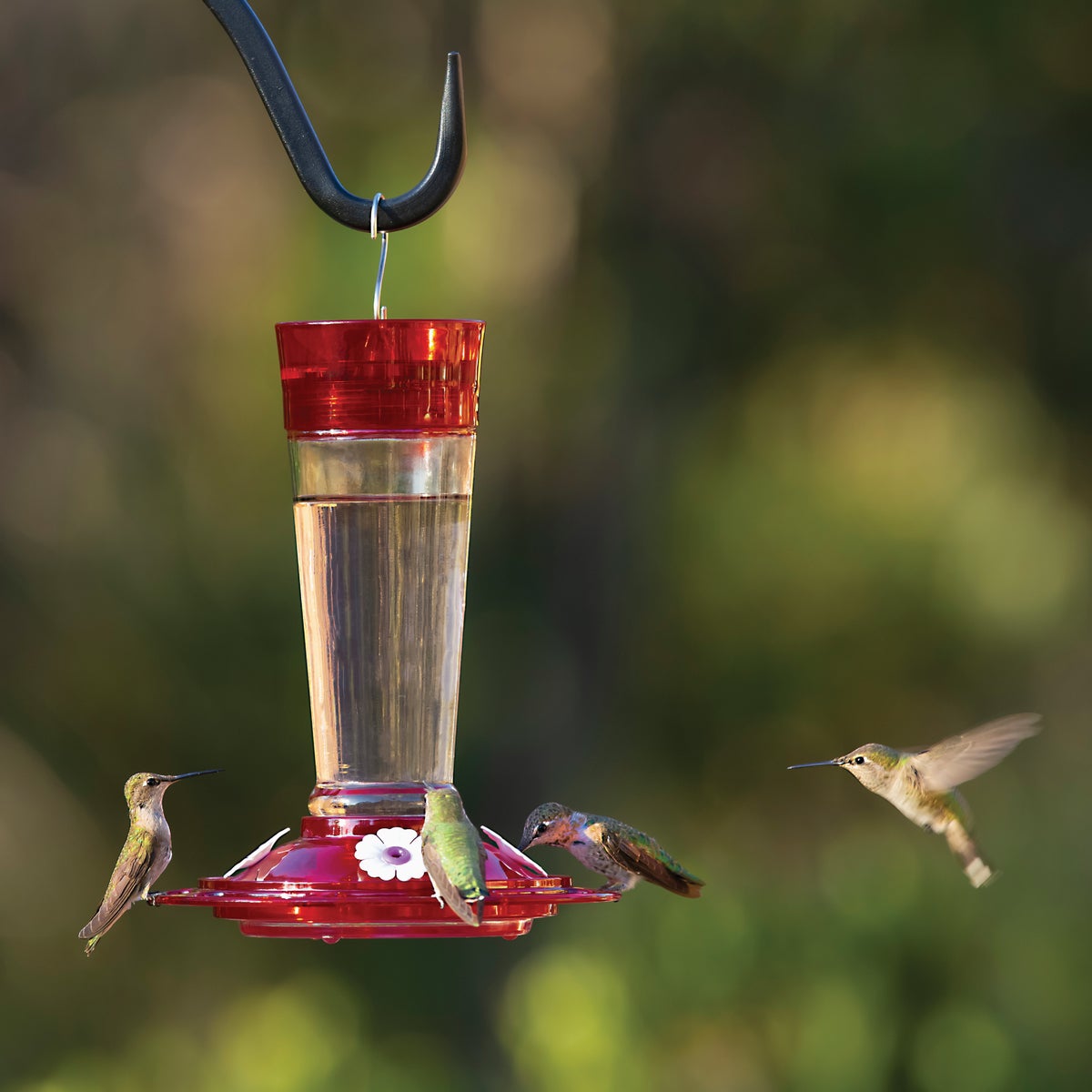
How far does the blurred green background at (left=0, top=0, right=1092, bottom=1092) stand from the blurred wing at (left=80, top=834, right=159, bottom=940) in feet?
15.3

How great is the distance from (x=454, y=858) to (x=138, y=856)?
3.97ft

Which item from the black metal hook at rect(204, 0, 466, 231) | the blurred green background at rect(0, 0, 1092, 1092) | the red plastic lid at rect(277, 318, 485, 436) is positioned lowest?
the blurred green background at rect(0, 0, 1092, 1092)

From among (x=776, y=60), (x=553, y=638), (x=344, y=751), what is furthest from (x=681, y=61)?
(x=344, y=751)

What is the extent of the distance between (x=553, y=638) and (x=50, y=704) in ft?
7.71

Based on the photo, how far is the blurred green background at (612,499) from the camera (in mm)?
8344

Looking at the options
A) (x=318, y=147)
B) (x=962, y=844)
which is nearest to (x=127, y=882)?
(x=318, y=147)

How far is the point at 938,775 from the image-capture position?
4.18 m

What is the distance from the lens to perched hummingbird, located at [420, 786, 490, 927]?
2.44 m

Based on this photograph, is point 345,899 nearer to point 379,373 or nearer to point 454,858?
point 454,858

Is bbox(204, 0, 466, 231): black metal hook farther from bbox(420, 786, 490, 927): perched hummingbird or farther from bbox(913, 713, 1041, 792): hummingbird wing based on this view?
bbox(913, 713, 1041, 792): hummingbird wing

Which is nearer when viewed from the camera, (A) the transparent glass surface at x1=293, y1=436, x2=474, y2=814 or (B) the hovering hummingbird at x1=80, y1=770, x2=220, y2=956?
(A) the transparent glass surface at x1=293, y1=436, x2=474, y2=814

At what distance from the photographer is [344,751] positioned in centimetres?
295

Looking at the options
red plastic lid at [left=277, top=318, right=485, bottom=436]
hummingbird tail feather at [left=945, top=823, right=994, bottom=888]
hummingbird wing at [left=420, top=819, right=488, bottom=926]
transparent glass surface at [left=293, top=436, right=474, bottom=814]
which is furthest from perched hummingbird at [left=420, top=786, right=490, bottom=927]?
hummingbird tail feather at [left=945, top=823, right=994, bottom=888]

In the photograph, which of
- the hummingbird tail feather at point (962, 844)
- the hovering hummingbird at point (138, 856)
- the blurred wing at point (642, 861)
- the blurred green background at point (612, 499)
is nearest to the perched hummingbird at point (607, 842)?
the blurred wing at point (642, 861)
